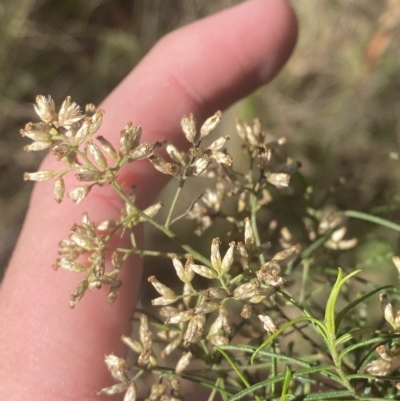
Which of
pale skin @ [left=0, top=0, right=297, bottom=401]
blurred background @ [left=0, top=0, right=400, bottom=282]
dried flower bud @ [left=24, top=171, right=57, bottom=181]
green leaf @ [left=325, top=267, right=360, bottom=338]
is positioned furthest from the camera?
blurred background @ [left=0, top=0, right=400, bottom=282]

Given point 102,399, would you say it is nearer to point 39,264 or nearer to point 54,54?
point 39,264

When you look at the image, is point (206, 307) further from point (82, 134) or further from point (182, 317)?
point (82, 134)

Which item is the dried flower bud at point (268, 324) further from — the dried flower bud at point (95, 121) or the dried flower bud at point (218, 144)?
the dried flower bud at point (95, 121)

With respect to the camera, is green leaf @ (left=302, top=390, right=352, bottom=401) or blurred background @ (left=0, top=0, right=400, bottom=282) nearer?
green leaf @ (left=302, top=390, right=352, bottom=401)

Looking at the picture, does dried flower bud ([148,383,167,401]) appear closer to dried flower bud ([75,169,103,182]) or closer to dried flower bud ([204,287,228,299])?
dried flower bud ([204,287,228,299])

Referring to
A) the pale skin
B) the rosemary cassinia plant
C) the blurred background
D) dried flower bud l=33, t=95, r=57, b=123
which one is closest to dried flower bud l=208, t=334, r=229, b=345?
the rosemary cassinia plant

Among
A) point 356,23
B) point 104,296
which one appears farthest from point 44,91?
point 104,296

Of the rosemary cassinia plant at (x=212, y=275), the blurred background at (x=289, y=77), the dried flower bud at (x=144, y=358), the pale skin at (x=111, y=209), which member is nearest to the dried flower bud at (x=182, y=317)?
the rosemary cassinia plant at (x=212, y=275)
